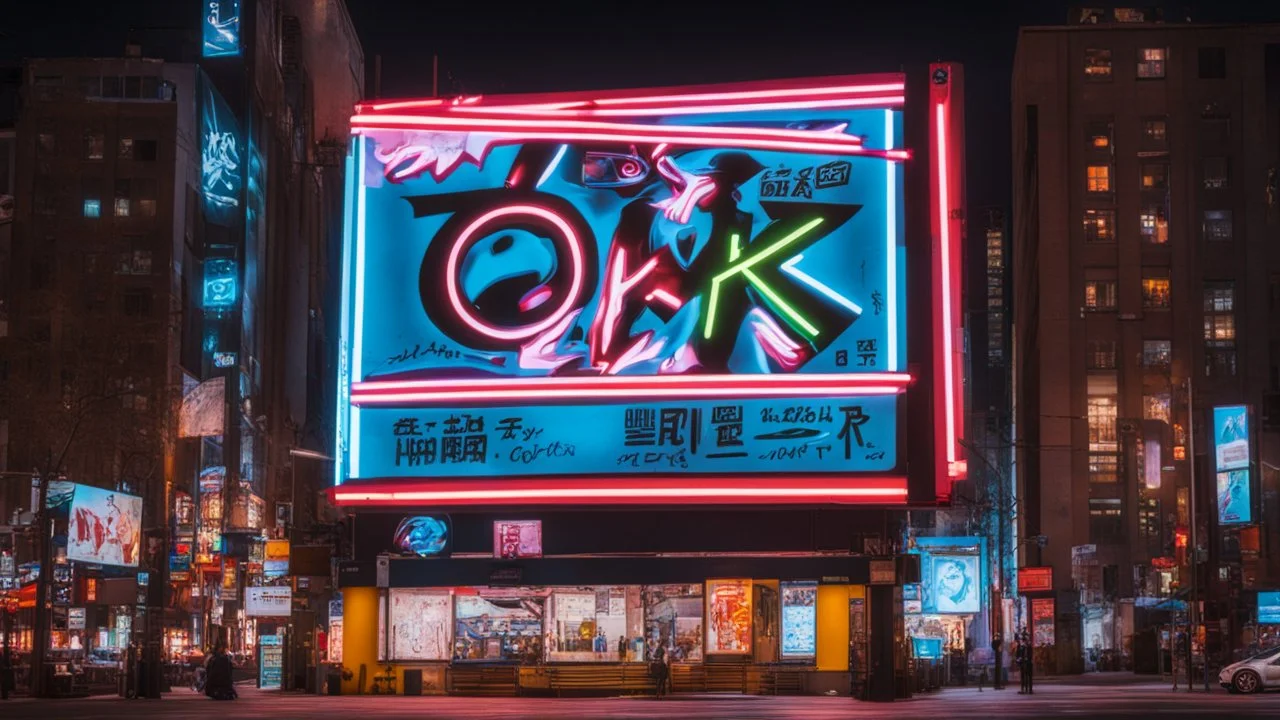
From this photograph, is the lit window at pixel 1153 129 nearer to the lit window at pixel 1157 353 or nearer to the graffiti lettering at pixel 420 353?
the lit window at pixel 1157 353

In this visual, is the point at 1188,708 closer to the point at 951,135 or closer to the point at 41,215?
the point at 951,135

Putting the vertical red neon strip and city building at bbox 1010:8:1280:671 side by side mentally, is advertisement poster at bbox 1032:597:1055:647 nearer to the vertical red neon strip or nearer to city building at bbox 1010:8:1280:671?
city building at bbox 1010:8:1280:671

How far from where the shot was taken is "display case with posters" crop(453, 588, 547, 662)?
5119 cm

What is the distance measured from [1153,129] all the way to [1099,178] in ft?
15.0

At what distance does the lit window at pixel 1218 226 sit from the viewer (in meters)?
115

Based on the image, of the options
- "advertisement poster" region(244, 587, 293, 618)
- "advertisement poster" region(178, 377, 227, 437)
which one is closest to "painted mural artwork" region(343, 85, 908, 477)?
"advertisement poster" region(244, 587, 293, 618)

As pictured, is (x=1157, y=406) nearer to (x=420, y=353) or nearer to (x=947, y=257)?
(x=947, y=257)

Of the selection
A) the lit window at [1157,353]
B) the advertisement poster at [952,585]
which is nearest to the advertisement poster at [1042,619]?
the advertisement poster at [952,585]

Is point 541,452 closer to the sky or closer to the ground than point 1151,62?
closer to the ground

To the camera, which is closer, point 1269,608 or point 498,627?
point 498,627

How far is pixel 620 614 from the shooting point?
5116 centimetres

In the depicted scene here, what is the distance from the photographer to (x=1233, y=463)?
6600 centimetres

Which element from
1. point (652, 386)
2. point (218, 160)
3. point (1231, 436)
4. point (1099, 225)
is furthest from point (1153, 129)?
point (652, 386)

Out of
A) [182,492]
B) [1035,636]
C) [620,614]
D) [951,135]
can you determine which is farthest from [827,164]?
[182,492]
